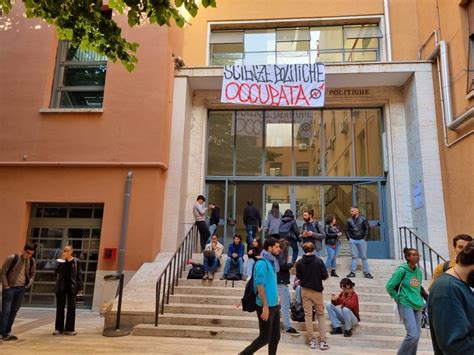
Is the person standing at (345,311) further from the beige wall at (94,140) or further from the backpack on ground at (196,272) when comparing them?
the beige wall at (94,140)

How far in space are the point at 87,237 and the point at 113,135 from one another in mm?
3018

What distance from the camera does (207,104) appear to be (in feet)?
42.2

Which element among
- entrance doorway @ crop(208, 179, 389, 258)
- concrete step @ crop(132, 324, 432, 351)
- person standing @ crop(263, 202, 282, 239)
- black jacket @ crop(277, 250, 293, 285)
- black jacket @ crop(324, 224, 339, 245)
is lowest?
concrete step @ crop(132, 324, 432, 351)

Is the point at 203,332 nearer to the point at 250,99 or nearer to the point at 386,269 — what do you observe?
the point at 386,269

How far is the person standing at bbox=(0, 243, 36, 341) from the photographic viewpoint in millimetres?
6578

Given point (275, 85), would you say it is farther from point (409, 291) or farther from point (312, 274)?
point (409, 291)

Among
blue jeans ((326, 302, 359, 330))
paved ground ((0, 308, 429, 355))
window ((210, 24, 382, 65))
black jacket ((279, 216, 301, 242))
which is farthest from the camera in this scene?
window ((210, 24, 382, 65))

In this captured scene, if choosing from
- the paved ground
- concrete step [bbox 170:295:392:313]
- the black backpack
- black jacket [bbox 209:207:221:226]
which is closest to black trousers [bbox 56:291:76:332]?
the paved ground

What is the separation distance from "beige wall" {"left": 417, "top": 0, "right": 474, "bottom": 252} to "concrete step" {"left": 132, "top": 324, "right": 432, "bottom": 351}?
13.7 feet

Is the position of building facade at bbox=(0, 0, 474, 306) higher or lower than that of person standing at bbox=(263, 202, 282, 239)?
higher

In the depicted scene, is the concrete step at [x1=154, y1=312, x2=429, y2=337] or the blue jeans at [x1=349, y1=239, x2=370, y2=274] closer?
the concrete step at [x1=154, y1=312, x2=429, y2=337]

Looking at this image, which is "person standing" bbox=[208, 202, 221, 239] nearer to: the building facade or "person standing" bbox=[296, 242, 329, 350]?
the building facade

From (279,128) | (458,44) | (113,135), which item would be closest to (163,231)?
(113,135)

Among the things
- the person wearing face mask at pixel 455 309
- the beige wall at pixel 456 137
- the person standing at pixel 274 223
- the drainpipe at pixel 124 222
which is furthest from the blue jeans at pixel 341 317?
the drainpipe at pixel 124 222
